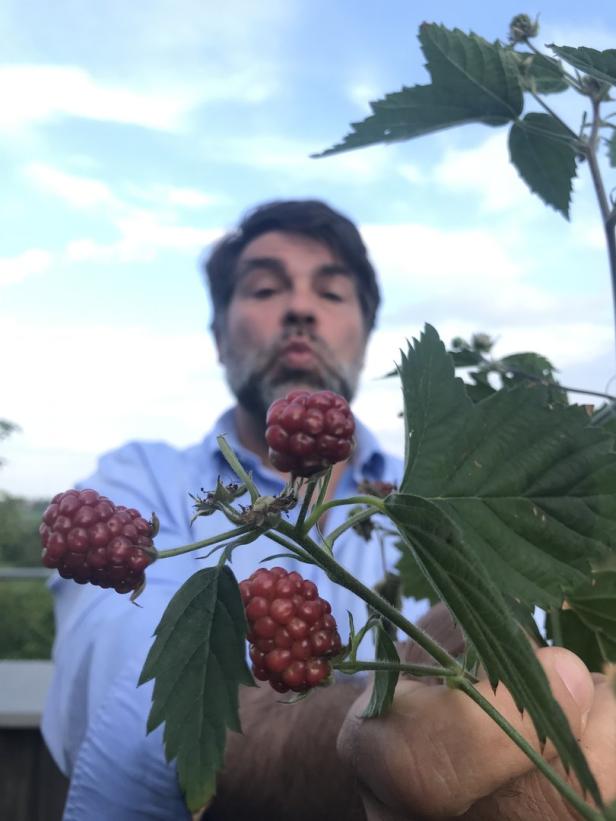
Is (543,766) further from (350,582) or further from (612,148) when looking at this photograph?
(612,148)

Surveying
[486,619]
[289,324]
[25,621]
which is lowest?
[25,621]

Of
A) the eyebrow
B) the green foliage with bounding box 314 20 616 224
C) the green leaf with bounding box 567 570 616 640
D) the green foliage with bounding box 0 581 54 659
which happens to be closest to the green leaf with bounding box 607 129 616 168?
the green foliage with bounding box 314 20 616 224

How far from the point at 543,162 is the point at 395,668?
38cm

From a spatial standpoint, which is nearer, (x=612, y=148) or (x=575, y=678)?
(x=575, y=678)

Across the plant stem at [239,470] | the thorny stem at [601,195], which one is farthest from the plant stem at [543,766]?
the thorny stem at [601,195]

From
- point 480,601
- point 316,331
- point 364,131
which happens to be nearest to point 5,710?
point 316,331

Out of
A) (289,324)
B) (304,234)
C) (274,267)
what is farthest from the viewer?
(304,234)

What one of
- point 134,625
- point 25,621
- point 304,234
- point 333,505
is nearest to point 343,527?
point 333,505

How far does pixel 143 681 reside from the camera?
11.4 inches

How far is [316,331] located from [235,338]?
247mm

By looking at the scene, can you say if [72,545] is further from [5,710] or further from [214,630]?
[5,710]

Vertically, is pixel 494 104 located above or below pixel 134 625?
above

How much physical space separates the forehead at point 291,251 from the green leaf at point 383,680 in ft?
5.94

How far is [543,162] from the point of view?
1.75 ft
